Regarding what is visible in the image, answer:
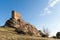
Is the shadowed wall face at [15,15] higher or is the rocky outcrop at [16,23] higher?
the shadowed wall face at [15,15]

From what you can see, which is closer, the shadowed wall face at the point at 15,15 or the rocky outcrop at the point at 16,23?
the rocky outcrop at the point at 16,23

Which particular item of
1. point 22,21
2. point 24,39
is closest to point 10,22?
point 22,21

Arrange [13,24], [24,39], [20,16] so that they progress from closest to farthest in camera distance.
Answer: [24,39]
[13,24]
[20,16]

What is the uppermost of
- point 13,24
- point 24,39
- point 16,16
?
point 16,16

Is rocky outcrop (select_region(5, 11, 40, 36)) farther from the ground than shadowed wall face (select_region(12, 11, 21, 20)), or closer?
closer

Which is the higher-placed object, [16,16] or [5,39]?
[16,16]

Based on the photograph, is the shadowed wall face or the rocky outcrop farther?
the shadowed wall face

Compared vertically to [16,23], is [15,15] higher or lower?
higher

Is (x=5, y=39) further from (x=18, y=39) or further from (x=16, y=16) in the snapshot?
(x=16, y=16)

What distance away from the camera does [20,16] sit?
92938 millimetres

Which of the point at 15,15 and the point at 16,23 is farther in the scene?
the point at 15,15

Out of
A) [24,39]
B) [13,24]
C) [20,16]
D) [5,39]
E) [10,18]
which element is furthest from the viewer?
[20,16]

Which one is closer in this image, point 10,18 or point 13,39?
point 13,39

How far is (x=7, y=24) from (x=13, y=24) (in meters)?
3.24
